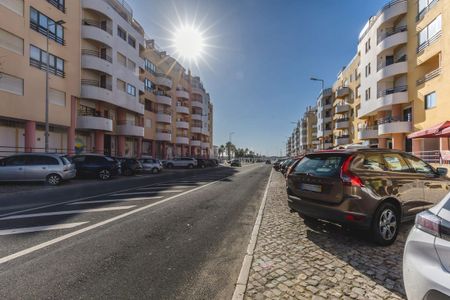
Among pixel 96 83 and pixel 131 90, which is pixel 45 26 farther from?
pixel 131 90

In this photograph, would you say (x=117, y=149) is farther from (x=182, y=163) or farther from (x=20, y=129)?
(x=20, y=129)

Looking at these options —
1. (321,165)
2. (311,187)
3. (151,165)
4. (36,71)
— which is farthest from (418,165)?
(36,71)

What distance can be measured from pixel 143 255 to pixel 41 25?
79.0ft

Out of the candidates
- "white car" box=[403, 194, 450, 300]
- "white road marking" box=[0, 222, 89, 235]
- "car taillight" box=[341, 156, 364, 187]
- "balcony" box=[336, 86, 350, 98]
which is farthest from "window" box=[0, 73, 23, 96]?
"balcony" box=[336, 86, 350, 98]

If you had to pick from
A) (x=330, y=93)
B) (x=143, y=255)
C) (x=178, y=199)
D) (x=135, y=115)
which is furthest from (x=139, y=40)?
(x=330, y=93)

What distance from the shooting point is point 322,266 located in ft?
12.4

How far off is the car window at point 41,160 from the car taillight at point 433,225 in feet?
51.6

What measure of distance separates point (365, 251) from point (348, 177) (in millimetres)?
1259

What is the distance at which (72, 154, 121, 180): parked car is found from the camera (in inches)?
688

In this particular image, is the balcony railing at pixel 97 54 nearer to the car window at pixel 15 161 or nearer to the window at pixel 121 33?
the window at pixel 121 33

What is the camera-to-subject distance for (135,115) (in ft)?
117

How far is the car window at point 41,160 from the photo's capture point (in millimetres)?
13439

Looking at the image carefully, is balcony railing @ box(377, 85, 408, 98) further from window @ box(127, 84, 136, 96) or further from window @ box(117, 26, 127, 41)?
window @ box(117, 26, 127, 41)

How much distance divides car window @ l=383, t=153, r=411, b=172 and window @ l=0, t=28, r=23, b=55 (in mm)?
23172
